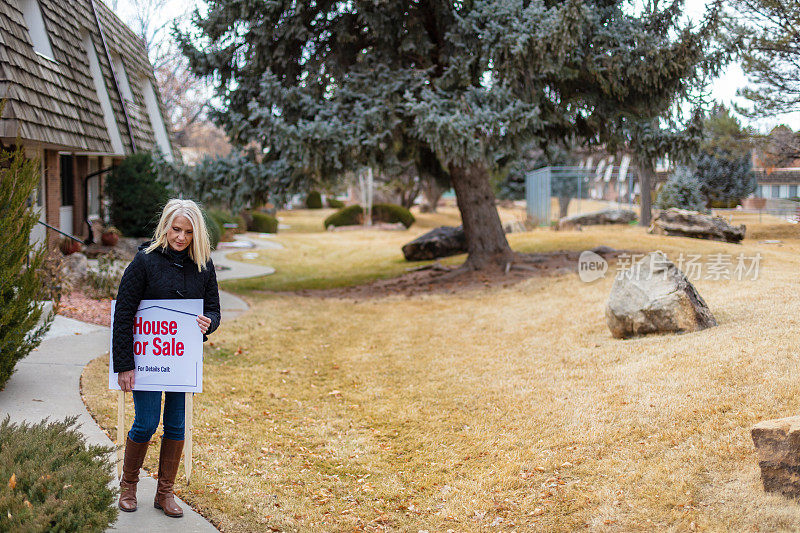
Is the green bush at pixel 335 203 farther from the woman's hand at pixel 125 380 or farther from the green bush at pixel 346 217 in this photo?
the woman's hand at pixel 125 380

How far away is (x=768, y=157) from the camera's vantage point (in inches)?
483

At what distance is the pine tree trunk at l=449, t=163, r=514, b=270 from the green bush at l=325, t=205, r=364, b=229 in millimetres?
19470

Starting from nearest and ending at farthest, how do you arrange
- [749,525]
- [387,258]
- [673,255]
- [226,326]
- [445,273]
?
[749,525] < [226,326] < [673,255] < [445,273] < [387,258]

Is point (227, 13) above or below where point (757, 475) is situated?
above

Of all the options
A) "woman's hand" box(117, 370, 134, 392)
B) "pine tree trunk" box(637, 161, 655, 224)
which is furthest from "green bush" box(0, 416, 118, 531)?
"pine tree trunk" box(637, 161, 655, 224)

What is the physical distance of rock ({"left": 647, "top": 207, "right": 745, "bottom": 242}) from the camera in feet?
55.5

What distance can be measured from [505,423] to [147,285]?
3.66 meters

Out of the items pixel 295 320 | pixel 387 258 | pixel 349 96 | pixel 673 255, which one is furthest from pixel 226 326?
pixel 387 258

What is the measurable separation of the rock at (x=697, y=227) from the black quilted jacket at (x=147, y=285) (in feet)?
49.1

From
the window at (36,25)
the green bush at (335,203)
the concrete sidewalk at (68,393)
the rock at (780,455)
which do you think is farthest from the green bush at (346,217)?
the rock at (780,455)

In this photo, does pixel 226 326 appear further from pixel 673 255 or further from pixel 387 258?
pixel 387 258

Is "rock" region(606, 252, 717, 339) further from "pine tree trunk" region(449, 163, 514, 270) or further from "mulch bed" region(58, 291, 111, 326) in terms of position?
"pine tree trunk" region(449, 163, 514, 270)

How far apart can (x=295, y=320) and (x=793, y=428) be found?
8547 millimetres

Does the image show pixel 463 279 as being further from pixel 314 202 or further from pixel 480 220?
pixel 314 202
